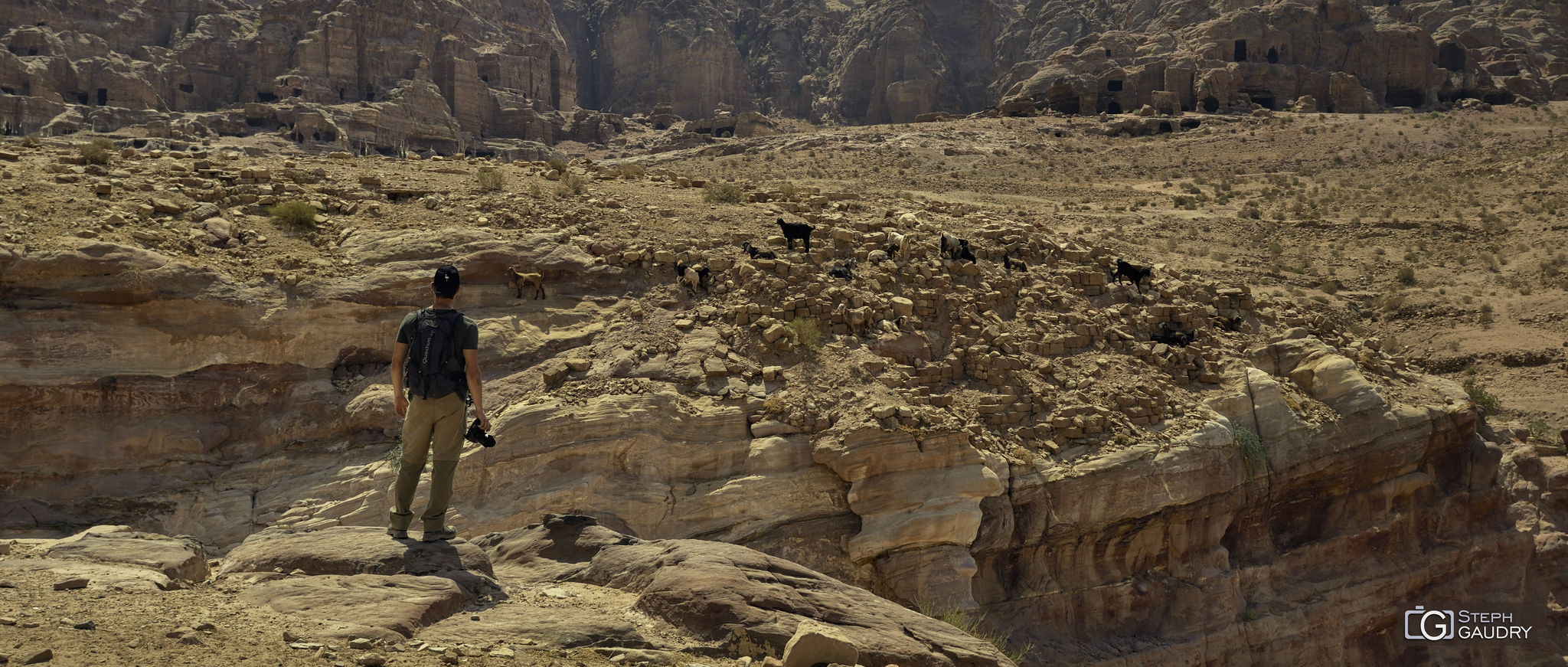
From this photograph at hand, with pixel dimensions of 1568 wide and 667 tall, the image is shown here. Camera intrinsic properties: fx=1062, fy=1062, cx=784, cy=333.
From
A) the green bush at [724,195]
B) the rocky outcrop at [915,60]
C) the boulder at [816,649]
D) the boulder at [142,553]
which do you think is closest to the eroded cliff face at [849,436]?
the green bush at [724,195]

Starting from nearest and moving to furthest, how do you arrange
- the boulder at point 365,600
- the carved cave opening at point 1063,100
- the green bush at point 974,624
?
1. the boulder at point 365,600
2. the green bush at point 974,624
3. the carved cave opening at point 1063,100

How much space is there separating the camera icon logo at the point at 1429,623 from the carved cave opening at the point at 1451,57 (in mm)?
55955

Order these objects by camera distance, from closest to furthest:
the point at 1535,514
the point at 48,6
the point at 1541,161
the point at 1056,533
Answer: the point at 1056,533, the point at 1535,514, the point at 1541,161, the point at 48,6

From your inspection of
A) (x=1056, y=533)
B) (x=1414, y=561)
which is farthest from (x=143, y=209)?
(x=1414, y=561)

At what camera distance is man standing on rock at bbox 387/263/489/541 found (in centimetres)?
663

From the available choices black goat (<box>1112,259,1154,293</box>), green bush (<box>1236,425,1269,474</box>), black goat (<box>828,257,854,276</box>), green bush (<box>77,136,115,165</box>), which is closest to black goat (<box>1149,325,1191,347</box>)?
black goat (<box>1112,259,1154,293</box>)

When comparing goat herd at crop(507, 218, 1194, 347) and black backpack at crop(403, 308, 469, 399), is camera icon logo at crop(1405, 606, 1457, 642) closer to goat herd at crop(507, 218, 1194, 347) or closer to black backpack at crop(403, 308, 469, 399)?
goat herd at crop(507, 218, 1194, 347)

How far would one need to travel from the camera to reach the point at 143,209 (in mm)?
11906

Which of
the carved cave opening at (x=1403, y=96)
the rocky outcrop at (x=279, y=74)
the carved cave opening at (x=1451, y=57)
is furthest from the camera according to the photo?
the carved cave opening at (x=1451, y=57)

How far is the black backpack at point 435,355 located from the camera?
661cm

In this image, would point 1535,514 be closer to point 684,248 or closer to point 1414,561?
point 1414,561

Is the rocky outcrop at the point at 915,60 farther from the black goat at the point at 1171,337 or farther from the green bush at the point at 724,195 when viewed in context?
the black goat at the point at 1171,337

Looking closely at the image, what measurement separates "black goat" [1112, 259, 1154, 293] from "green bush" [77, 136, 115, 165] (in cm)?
1322

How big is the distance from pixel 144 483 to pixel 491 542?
199 inches
